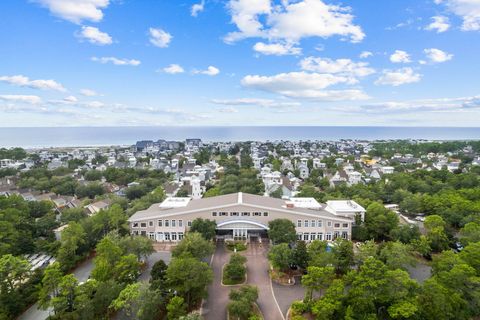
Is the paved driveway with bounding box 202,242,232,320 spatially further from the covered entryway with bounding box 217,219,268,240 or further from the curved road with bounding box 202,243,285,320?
the covered entryway with bounding box 217,219,268,240

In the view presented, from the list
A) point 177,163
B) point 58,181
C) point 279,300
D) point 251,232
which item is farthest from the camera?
point 177,163

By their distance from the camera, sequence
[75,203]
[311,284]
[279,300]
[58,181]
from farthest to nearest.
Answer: [58,181] → [75,203] → [279,300] → [311,284]

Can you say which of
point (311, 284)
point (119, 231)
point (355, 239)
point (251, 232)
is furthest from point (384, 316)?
point (119, 231)

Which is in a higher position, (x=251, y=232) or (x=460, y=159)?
(x=460, y=159)

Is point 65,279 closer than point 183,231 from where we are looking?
Yes

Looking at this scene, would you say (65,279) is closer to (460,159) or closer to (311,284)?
(311,284)

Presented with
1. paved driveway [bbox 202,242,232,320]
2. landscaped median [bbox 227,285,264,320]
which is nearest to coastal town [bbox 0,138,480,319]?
paved driveway [bbox 202,242,232,320]

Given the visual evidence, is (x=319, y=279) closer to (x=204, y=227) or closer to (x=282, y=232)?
(x=282, y=232)

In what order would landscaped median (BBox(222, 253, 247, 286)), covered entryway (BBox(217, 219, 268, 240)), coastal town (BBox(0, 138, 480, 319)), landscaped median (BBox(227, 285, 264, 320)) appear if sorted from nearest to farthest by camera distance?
landscaped median (BBox(227, 285, 264, 320)) → coastal town (BBox(0, 138, 480, 319)) → landscaped median (BBox(222, 253, 247, 286)) → covered entryway (BBox(217, 219, 268, 240))
